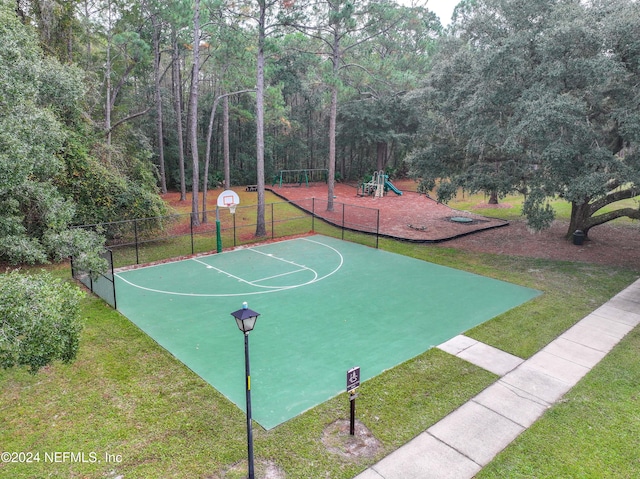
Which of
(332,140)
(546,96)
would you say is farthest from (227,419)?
(332,140)

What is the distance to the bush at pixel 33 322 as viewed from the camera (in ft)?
12.4

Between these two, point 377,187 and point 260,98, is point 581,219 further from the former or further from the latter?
point 377,187

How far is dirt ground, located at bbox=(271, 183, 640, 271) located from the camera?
581 inches

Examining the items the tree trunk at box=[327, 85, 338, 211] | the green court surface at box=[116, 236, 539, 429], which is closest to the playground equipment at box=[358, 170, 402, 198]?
the tree trunk at box=[327, 85, 338, 211]

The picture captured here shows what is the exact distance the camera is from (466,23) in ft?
46.5

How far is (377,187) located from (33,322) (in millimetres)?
24460

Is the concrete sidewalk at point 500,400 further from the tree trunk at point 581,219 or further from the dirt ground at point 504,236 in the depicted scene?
the tree trunk at point 581,219

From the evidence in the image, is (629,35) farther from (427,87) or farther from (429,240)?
(429,240)

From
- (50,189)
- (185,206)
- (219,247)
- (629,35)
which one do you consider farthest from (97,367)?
(185,206)

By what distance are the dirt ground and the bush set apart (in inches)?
543

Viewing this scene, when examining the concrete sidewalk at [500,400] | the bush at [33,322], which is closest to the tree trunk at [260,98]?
the concrete sidewalk at [500,400]

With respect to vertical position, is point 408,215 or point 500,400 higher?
point 408,215

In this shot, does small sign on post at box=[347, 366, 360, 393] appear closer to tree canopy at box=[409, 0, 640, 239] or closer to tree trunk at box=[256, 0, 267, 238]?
tree canopy at box=[409, 0, 640, 239]

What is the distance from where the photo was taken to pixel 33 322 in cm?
380
